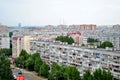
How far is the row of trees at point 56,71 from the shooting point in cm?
1619

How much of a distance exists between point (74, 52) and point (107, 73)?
628 centimetres

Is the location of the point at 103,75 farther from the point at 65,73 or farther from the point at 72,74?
the point at 65,73

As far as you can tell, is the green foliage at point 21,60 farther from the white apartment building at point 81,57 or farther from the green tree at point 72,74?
the green tree at point 72,74

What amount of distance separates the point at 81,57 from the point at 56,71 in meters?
2.29

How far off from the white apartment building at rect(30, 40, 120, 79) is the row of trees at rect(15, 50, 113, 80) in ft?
3.85

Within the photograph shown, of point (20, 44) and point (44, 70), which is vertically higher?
point (20, 44)

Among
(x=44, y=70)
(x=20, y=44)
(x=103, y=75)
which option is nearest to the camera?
(x=103, y=75)

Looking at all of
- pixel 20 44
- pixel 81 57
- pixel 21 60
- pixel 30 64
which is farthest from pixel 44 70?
pixel 20 44

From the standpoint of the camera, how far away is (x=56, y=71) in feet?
65.6

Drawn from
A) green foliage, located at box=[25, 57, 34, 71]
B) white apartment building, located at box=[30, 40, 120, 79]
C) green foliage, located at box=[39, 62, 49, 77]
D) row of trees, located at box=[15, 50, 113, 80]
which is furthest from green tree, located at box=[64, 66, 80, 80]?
green foliage, located at box=[25, 57, 34, 71]

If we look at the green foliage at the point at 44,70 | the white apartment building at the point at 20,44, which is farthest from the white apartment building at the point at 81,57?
the white apartment building at the point at 20,44

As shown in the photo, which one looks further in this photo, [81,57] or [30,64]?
[30,64]

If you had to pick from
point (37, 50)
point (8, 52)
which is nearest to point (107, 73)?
point (37, 50)

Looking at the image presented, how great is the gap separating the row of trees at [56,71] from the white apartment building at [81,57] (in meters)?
1.17
